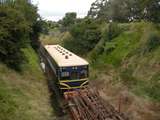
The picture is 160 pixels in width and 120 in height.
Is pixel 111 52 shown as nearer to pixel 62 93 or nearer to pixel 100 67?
pixel 100 67

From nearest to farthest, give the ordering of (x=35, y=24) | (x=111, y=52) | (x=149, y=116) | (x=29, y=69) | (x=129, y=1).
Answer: (x=149, y=116) < (x=29, y=69) < (x=111, y=52) < (x=35, y=24) < (x=129, y=1)

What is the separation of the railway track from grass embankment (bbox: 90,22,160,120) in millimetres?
1515

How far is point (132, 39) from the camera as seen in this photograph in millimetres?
33656

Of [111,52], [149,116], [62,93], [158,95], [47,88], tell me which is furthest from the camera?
[111,52]

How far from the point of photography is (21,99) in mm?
17656

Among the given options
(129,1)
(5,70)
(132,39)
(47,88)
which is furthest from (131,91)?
(129,1)

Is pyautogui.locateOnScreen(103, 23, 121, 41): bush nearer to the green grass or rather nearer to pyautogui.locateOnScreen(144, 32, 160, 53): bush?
the green grass

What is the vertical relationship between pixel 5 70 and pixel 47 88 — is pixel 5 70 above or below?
above

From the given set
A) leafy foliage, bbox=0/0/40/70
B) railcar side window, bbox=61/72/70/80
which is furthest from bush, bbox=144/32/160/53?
leafy foliage, bbox=0/0/40/70

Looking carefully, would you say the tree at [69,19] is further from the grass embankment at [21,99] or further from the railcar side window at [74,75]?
the railcar side window at [74,75]

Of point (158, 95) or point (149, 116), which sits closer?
point (149, 116)

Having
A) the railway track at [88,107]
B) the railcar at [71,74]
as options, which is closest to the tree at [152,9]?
the railcar at [71,74]

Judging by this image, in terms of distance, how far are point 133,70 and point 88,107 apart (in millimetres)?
9237

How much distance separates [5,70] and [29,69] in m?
6.20
